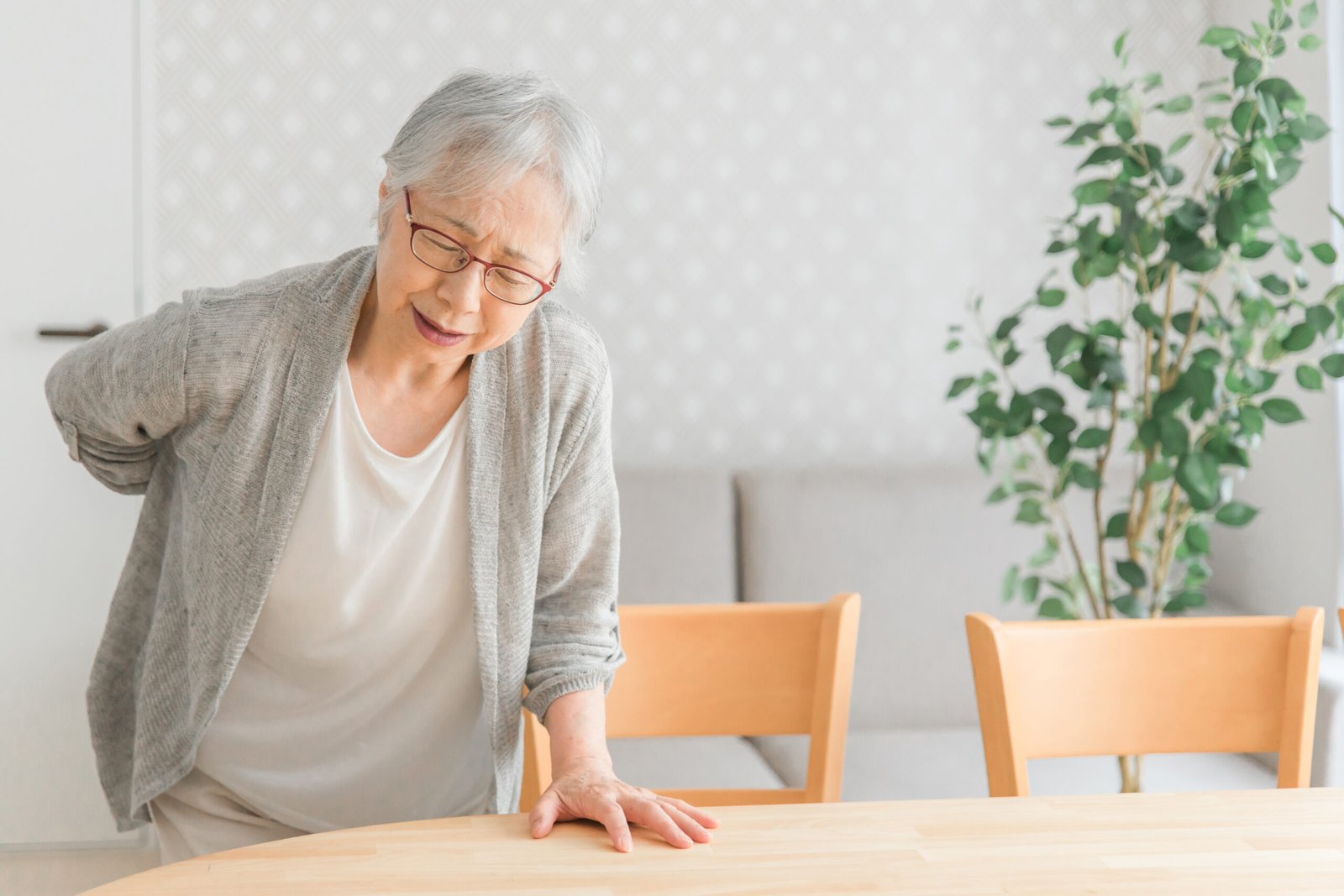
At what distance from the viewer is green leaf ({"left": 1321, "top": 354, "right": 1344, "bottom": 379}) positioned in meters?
2.14

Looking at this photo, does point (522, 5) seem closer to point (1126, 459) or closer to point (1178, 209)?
point (1178, 209)

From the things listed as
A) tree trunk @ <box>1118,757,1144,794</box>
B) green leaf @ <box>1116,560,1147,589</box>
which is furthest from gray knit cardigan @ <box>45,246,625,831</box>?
green leaf @ <box>1116,560,1147,589</box>

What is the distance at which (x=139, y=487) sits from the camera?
1463 millimetres

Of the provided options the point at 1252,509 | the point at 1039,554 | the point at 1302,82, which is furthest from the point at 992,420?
the point at 1302,82

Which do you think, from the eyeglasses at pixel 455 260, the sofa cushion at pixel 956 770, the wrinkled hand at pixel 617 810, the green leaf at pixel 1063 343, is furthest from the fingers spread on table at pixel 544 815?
the green leaf at pixel 1063 343

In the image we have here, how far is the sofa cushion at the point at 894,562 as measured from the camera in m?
2.80

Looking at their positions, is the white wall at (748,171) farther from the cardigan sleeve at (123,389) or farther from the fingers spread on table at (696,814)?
the fingers spread on table at (696,814)

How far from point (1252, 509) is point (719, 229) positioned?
1.39 meters

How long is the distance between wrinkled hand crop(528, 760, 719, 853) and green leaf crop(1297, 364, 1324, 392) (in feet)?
4.98

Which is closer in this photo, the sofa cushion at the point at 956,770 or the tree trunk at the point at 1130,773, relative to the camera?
the tree trunk at the point at 1130,773

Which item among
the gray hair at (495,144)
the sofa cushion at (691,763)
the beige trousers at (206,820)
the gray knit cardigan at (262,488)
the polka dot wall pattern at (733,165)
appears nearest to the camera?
the gray hair at (495,144)

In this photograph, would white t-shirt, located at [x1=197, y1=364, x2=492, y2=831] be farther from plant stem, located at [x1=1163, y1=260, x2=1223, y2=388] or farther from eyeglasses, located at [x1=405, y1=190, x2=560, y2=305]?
plant stem, located at [x1=1163, y1=260, x2=1223, y2=388]

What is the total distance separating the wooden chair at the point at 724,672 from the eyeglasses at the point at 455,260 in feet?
1.79

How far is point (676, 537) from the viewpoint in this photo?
2.84 m
